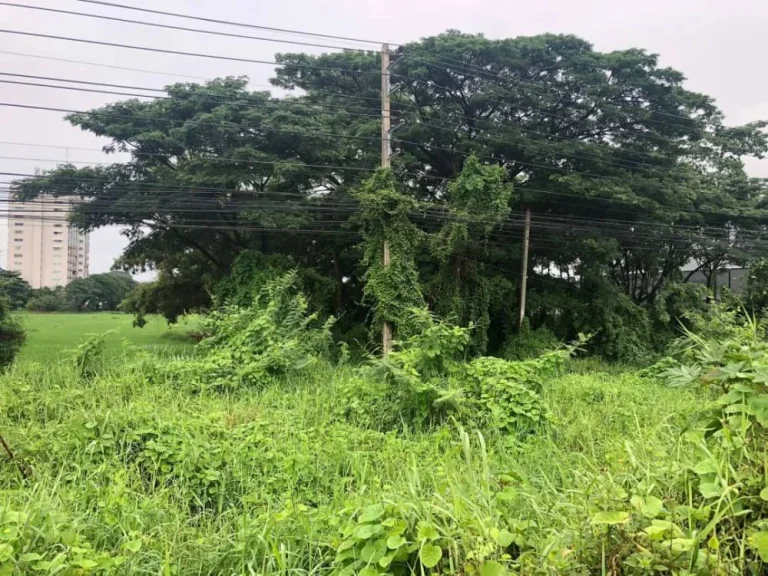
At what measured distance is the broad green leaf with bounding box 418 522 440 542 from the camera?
1.76m

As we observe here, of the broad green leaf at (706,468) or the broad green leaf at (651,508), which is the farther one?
the broad green leaf at (706,468)

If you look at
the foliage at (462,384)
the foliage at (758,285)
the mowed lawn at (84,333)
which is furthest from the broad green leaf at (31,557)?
the foliage at (758,285)

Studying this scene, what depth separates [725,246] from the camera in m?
18.1

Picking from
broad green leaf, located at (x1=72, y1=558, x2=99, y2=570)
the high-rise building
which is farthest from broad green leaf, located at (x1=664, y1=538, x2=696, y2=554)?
the high-rise building

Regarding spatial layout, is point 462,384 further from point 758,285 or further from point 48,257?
point 48,257

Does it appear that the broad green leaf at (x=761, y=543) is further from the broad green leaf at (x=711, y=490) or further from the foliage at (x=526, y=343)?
the foliage at (x=526, y=343)

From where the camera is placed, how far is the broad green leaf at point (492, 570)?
5.08 ft

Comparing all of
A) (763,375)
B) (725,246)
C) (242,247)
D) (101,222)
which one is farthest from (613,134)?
(763,375)

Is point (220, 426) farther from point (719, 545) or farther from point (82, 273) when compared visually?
point (82, 273)

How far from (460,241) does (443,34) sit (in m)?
6.45

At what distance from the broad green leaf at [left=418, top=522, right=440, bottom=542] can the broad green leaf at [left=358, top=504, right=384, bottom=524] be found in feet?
0.78

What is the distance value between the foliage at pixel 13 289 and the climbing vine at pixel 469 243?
10321 millimetres

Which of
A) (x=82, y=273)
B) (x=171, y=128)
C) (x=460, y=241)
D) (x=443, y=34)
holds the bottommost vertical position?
(x=82, y=273)

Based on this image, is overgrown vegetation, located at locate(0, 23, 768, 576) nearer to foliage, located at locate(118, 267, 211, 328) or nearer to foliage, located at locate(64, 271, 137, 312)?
foliage, located at locate(118, 267, 211, 328)
